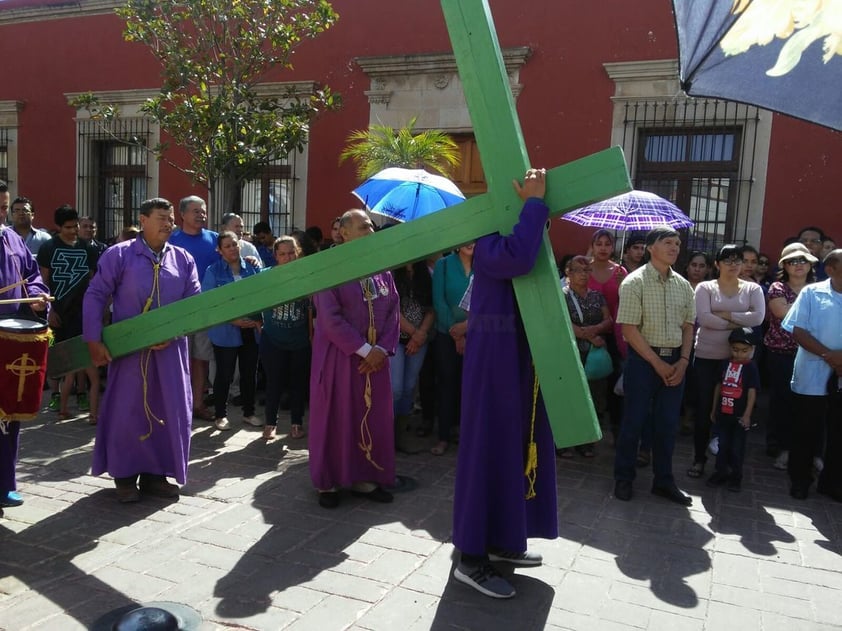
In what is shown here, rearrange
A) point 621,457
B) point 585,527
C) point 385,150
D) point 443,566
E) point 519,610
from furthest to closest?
point 385,150, point 621,457, point 585,527, point 443,566, point 519,610

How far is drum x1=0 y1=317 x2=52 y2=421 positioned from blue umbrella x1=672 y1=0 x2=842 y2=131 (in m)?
3.05

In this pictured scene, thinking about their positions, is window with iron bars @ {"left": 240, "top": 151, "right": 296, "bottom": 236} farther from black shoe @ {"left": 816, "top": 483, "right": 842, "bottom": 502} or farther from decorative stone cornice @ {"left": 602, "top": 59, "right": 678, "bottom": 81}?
black shoe @ {"left": 816, "top": 483, "right": 842, "bottom": 502}

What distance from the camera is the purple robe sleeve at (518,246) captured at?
8.43 ft

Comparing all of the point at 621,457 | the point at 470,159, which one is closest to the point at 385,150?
the point at 470,159

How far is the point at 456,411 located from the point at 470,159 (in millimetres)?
5308

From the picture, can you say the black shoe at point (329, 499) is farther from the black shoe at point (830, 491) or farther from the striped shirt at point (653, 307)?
the black shoe at point (830, 491)

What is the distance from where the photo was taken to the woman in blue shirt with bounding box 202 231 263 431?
6.03 metres

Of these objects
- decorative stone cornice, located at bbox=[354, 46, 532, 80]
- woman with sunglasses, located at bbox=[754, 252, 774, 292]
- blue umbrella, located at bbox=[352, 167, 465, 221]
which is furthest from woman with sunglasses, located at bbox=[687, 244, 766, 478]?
decorative stone cornice, located at bbox=[354, 46, 532, 80]

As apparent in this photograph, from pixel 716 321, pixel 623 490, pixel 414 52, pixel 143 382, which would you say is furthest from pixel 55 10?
pixel 623 490

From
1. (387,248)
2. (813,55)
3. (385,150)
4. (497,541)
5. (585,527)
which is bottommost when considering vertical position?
(585,527)

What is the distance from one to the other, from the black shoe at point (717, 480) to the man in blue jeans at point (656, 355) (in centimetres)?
45

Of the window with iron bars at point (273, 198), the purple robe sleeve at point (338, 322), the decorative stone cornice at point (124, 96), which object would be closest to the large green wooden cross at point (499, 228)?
the purple robe sleeve at point (338, 322)

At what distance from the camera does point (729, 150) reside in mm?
8891

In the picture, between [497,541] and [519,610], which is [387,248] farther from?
[519,610]
